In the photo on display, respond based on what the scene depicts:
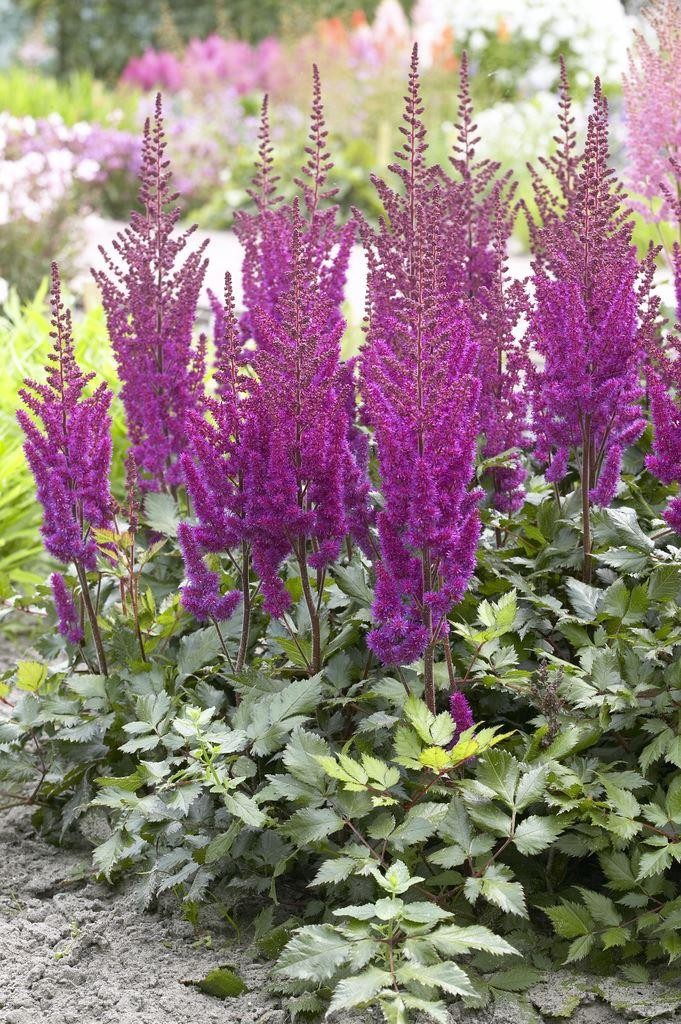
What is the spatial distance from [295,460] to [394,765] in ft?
2.28

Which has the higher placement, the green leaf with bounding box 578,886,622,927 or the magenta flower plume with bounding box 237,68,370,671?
the magenta flower plume with bounding box 237,68,370,671

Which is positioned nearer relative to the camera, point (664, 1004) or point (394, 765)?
point (664, 1004)

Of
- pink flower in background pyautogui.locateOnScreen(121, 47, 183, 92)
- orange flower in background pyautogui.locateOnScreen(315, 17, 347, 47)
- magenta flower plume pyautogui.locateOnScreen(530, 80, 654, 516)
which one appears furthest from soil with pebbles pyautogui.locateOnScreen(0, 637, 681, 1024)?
pink flower in background pyautogui.locateOnScreen(121, 47, 183, 92)

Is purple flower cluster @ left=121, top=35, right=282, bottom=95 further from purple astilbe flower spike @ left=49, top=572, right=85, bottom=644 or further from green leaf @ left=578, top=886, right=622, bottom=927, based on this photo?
Answer: green leaf @ left=578, top=886, right=622, bottom=927

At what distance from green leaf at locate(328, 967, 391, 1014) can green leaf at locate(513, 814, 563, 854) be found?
369mm

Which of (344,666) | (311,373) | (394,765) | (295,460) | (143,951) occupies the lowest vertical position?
(143,951)

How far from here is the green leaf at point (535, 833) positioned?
217cm

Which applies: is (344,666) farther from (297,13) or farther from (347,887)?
(297,13)

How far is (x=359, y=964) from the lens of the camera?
196 centimetres

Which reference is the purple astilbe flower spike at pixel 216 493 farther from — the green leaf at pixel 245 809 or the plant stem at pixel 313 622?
the green leaf at pixel 245 809

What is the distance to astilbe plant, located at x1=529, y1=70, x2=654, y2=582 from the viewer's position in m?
2.58

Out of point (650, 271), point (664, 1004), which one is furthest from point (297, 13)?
point (664, 1004)

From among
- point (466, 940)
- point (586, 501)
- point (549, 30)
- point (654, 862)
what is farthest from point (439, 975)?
point (549, 30)

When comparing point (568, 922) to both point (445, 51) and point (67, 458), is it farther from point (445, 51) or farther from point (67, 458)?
point (445, 51)
